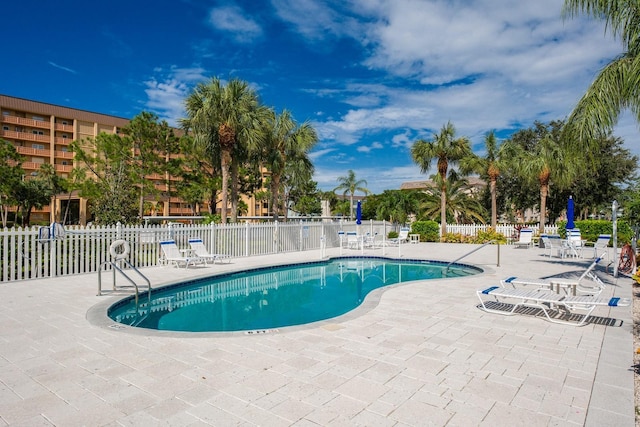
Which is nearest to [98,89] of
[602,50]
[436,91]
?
[436,91]

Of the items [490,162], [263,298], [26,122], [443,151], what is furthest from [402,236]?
[26,122]

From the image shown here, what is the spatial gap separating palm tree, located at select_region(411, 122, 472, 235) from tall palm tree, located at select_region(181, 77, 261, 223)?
10.7m

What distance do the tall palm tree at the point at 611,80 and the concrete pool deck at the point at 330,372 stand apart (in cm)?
421

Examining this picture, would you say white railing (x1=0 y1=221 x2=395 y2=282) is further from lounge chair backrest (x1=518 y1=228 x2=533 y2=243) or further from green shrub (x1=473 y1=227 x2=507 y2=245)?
green shrub (x1=473 y1=227 x2=507 y2=245)

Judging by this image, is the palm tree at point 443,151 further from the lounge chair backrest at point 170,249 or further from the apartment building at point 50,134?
the apartment building at point 50,134

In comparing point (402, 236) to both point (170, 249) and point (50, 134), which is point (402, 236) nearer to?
point (170, 249)

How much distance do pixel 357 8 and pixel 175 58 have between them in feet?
43.9

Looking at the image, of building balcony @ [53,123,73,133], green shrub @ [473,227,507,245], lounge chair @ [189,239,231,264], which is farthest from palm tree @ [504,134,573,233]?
building balcony @ [53,123,73,133]

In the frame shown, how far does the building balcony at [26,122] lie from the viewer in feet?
147

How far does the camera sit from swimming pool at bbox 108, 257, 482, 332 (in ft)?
22.8

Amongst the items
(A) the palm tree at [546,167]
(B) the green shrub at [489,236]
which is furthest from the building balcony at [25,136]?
(A) the palm tree at [546,167]

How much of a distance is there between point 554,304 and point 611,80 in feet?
17.2

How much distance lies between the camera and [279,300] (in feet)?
29.1

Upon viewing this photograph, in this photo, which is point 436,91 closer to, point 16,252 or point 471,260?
point 471,260
